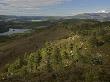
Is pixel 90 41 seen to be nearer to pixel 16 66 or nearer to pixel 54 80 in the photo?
pixel 16 66

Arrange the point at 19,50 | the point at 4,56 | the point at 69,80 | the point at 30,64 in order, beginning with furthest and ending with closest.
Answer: the point at 19,50 → the point at 4,56 → the point at 30,64 → the point at 69,80

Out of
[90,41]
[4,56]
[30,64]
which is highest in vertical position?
[90,41]

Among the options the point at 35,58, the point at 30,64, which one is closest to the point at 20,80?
the point at 30,64

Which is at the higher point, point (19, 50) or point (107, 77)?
point (107, 77)

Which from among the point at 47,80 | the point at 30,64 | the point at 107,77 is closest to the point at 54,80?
the point at 47,80

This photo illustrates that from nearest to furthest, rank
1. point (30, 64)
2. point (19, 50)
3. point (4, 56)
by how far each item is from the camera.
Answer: point (30, 64)
point (4, 56)
point (19, 50)

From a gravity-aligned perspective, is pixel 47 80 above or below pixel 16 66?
above

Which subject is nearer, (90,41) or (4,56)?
(90,41)

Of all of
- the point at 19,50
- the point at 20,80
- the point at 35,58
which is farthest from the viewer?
the point at 19,50

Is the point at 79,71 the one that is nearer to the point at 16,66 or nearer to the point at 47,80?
the point at 47,80
